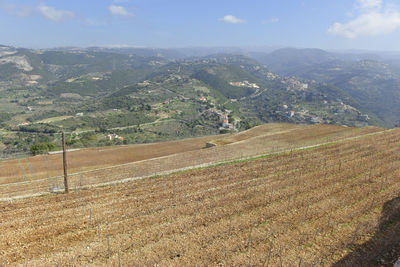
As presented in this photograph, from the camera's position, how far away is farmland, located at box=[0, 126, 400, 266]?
41.3ft

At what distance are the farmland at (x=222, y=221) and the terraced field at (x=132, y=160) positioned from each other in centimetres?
654

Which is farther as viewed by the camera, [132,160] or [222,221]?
[132,160]

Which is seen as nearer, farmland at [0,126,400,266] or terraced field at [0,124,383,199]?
farmland at [0,126,400,266]

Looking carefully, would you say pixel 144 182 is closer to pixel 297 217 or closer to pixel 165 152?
pixel 297 217

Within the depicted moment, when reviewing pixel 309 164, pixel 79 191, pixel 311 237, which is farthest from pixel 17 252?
pixel 309 164

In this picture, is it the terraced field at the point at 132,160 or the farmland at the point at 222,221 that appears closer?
the farmland at the point at 222,221

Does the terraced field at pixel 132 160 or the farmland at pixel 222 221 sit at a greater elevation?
the farmland at pixel 222 221

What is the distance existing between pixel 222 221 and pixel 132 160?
104 feet

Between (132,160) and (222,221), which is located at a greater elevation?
(222,221)

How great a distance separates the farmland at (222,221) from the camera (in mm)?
12586

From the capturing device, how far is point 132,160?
44.3m

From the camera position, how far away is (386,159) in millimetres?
27812

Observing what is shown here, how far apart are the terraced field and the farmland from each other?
654 cm

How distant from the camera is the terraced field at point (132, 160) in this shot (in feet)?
98.5
